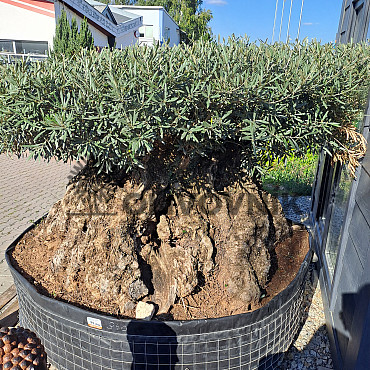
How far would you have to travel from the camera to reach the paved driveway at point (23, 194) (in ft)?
18.0

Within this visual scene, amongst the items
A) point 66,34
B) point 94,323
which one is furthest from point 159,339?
point 66,34

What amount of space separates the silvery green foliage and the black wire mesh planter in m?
1.21

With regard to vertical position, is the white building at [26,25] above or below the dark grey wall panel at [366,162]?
above

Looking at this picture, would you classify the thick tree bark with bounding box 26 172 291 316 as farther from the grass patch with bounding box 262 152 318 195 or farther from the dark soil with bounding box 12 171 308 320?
the grass patch with bounding box 262 152 318 195

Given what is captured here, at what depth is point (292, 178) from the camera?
7.50m

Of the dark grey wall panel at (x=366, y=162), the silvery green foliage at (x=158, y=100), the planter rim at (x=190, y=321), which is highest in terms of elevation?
the silvery green foliage at (x=158, y=100)

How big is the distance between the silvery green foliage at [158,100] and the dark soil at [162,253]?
83 centimetres

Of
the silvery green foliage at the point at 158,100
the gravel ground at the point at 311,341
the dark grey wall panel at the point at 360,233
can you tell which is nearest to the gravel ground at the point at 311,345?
the gravel ground at the point at 311,341

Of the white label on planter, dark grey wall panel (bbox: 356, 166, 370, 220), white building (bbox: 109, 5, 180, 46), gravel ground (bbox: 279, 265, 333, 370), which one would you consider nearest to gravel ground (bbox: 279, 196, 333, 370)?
gravel ground (bbox: 279, 265, 333, 370)

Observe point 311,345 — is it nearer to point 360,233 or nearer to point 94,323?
point 360,233

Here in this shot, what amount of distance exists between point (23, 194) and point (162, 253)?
5.36 meters

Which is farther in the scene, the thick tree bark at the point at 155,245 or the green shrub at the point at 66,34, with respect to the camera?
the green shrub at the point at 66,34

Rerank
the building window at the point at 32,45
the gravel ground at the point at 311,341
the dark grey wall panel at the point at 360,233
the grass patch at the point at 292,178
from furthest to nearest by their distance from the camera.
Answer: the building window at the point at 32,45
the grass patch at the point at 292,178
the gravel ground at the point at 311,341
the dark grey wall panel at the point at 360,233

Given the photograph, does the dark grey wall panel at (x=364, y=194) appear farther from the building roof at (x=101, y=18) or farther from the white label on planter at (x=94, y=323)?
the building roof at (x=101, y=18)
